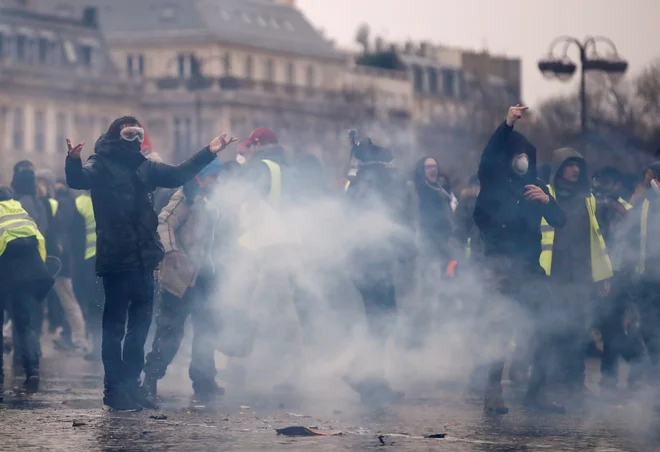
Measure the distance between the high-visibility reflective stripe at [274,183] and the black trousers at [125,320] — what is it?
7.46 ft

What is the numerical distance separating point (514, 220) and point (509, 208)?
0.09m

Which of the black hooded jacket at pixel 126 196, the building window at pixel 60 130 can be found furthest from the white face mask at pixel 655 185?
the building window at pixel 60 130

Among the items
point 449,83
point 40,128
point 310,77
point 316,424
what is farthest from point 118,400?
point 449,83

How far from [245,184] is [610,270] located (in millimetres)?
2766

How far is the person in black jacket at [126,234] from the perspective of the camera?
13188mm

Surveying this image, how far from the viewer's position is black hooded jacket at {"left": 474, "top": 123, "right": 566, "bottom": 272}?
13.8 metres

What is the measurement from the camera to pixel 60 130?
350ft

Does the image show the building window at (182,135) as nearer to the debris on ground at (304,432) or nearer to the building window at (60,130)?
the building window at (60,130)

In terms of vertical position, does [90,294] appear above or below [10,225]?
below

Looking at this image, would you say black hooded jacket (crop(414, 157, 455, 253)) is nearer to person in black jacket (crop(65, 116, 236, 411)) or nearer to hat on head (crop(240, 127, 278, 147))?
hat on head (crop(240, 127, 278, 147))

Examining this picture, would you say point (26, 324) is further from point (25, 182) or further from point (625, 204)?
point (625, 204)

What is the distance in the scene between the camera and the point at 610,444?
11531 mm

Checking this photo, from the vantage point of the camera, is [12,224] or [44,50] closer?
[12,224]

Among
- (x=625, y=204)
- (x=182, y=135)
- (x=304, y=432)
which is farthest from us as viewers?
(x=182, y=135)
